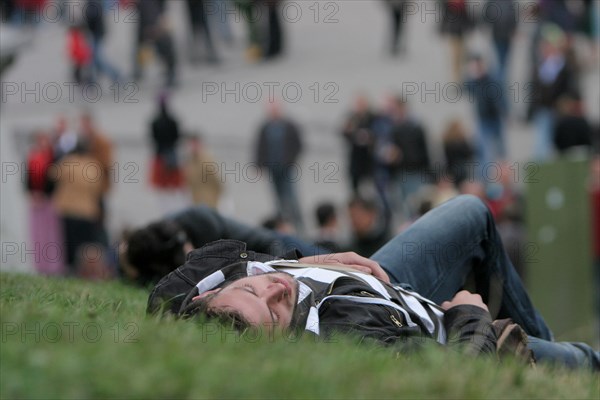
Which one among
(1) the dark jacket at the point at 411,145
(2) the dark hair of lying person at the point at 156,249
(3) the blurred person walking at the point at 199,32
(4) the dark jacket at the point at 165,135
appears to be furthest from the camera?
(3) the blurred person walking at the point at 199,32

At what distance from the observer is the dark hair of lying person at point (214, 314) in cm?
454

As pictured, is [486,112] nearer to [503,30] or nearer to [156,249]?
[503,30]

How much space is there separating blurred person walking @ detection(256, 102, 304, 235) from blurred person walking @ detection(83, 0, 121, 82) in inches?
256

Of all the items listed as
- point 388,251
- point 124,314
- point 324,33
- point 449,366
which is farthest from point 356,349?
point 324,33

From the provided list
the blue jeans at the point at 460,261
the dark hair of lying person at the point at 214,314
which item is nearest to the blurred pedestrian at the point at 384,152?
the blue jeans at the point at 460,261

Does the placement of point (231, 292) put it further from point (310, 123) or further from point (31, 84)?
point (31, 84)

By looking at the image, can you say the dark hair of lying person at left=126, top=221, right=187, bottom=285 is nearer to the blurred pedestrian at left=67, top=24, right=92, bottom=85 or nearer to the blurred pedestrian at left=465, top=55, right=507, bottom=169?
the blurred pedestrian at left=465, top=55, right=507, bottom=169

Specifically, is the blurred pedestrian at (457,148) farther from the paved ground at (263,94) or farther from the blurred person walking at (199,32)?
the blurred person walking at (199,32)

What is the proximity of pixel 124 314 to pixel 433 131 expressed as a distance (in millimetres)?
17969

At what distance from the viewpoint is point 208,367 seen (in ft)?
11.0

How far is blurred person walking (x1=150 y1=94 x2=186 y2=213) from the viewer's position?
18125 mm

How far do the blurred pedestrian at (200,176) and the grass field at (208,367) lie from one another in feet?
40.1

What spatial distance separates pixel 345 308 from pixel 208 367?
1640mm

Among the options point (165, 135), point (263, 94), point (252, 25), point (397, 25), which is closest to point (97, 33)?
point (263, 94)
